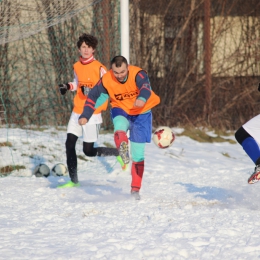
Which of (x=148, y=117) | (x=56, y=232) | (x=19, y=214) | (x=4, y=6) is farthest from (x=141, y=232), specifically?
(x=4, y=6)

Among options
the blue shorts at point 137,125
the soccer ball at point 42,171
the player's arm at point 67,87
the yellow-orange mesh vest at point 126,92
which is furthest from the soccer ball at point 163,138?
the soccer ball at point 42,171

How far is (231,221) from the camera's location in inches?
192

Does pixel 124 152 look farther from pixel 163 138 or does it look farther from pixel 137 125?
pixel 163 138

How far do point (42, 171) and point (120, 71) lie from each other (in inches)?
99.9

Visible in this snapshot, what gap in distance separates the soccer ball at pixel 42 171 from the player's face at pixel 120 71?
2.41 m

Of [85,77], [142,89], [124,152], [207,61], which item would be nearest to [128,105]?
[142,89]

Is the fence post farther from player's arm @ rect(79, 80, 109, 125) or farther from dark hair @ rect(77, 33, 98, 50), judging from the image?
player's arm @ rect(79, 80, 109, 125)

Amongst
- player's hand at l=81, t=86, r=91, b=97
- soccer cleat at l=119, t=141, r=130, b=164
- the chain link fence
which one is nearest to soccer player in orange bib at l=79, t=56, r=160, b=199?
soccer cleat at l=119, t=141, r=130, b=164

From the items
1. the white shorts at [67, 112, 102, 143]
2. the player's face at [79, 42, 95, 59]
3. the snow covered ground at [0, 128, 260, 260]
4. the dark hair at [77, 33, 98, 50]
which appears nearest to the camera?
the snow covered ground at [0, 128, 260, 260]

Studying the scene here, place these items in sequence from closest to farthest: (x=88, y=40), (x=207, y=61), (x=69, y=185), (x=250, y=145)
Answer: (x=250, y=145)
(x=88, y=40)
(x=69, y=185)
(x=207, y=61)

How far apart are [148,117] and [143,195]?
855 mm

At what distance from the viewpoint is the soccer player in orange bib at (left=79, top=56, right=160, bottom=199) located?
19.3 feet

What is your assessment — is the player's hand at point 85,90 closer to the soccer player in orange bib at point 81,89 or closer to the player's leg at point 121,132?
the soccer player in orange bib at point 81,89

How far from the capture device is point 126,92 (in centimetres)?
601
